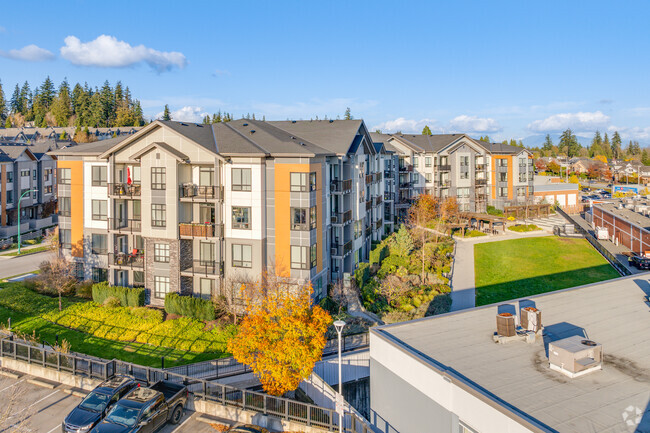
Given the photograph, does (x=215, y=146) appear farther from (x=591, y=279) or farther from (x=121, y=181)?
(x=591, y=279)

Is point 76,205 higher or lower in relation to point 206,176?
lower

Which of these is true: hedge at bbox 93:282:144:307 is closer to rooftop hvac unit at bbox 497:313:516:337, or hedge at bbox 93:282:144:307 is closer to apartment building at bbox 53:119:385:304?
apartment building at bbox 53:119:385:304

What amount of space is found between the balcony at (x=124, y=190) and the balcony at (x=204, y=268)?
676 centimetres

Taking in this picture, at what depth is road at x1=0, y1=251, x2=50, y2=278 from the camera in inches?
1704

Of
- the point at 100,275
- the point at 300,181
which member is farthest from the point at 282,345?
the point at 100,275

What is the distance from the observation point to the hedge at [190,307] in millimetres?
30547

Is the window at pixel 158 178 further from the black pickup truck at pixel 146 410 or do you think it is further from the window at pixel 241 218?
the black pickup truck at pixel 146 410

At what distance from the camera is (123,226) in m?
35.9

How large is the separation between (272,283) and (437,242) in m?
27.4

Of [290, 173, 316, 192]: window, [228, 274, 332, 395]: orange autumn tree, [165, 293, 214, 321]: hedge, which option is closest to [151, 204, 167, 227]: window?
[165, 293, 214, 321]: hedge

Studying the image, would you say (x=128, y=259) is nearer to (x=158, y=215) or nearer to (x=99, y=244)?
(x=99, y=244)

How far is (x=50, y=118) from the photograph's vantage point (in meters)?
142

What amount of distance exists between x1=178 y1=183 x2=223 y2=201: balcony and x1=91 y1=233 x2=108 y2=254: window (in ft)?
28.4

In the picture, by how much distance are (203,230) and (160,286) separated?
544cm
